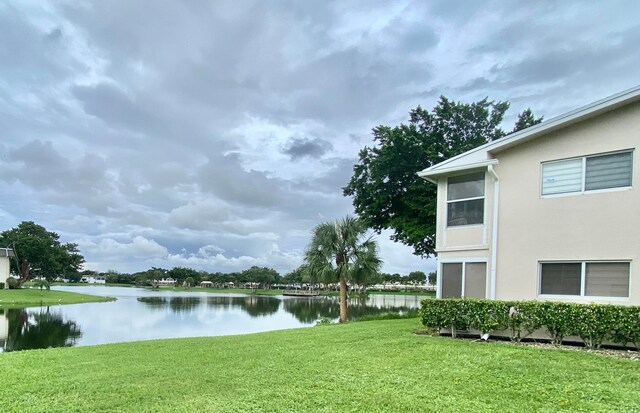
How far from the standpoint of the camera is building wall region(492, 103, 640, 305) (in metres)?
9.20

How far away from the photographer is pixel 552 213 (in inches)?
404

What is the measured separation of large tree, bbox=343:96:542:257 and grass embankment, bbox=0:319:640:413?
12.1m

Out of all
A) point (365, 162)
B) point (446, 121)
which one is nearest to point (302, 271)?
point (365, 162)

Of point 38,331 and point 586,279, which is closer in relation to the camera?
point 586,279

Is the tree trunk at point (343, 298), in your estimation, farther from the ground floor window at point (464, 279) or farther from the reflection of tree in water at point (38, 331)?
the reflection of tree in water at point (38, 331)

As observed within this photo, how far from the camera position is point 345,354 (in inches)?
330

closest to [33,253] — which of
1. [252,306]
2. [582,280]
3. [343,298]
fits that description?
[252,306]

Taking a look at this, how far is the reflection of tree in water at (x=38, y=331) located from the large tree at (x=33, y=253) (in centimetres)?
2867

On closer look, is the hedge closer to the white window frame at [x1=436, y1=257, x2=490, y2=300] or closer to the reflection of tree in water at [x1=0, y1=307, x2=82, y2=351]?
the white window frame at [x1=436, y1=257, x2=490, y2=300]

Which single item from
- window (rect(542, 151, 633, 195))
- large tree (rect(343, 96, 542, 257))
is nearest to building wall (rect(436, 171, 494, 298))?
window (rect(542, 151, 633, 195))

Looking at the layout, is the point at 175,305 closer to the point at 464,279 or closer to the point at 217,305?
the point at 217,305

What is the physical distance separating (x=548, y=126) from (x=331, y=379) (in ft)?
26.4

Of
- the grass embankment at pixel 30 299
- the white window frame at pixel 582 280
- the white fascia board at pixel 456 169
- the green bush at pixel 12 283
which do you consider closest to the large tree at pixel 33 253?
the green bush at pixel 12 283

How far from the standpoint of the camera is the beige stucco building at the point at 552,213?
9.29 meters
